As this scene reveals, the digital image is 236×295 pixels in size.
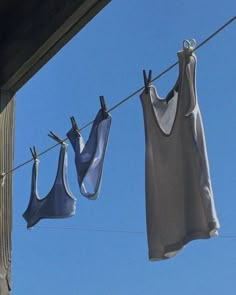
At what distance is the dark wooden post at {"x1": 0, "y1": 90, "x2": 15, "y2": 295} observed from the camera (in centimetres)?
237

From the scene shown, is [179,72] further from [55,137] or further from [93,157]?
[55,137]

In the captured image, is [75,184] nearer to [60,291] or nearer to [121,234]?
[60,291]

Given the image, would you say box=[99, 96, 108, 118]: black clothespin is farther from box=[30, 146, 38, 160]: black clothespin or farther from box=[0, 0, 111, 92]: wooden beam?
A: box=[30, 146, 38, 160]: black clothespin

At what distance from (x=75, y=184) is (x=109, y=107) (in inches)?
11.4

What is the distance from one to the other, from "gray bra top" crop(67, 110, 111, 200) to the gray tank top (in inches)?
15.3

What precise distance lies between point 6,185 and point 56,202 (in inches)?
10.9

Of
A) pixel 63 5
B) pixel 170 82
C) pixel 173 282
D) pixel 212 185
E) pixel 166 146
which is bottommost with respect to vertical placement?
pixel 173 282

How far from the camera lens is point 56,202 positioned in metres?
2.29

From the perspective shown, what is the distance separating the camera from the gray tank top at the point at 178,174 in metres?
1.43

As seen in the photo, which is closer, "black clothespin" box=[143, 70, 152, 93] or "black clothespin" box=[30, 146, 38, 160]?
"black clothespin" box=[143, 70, 152, 93]

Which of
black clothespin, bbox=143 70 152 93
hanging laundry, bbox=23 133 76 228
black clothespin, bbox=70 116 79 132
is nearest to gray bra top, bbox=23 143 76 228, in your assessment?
hanging laundry, bbox=23 133 76 228

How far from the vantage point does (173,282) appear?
6.66 m

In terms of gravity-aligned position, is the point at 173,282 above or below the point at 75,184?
below

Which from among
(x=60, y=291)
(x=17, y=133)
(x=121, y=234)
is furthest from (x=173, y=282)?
(x=17, y=133)
